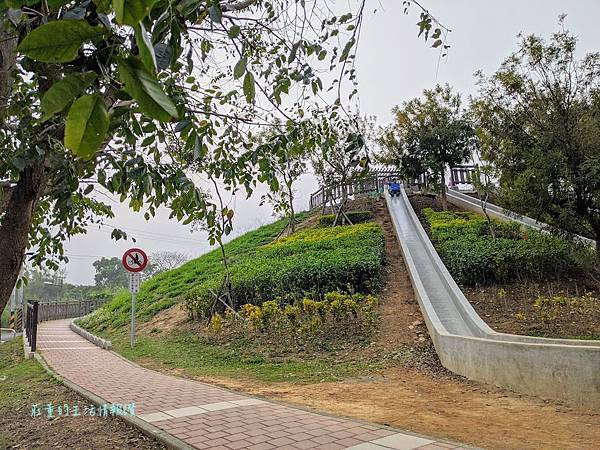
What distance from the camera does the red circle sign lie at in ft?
33.5

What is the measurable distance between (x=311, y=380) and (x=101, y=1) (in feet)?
20.0

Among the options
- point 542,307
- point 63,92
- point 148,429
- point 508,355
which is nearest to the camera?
point 63,92

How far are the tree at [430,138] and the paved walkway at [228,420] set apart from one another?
1354 centimetres

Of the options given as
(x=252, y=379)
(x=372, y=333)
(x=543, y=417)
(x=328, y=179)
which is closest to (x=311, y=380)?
(x=252, y=379)

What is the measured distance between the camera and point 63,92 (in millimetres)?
740

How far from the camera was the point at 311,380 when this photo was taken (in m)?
6.31

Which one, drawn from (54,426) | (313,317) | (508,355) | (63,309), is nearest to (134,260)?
(313,317)

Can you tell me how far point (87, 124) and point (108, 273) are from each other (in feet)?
179

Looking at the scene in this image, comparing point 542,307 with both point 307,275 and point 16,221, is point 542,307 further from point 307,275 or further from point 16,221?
point 16,221

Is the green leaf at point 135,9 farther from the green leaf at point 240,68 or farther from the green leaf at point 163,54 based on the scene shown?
the green leaf at point 240,68

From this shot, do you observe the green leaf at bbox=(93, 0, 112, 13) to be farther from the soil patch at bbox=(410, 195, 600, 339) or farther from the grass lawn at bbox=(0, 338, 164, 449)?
the soil patch at bbox=(410, 195, 600, 339)

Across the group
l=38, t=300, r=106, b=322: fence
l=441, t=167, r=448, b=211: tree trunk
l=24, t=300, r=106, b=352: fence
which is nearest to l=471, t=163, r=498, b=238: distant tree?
l=441, t=167, r=448, b=211: tree trunk

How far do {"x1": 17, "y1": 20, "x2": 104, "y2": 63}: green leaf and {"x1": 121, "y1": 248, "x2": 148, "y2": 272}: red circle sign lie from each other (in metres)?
10.1

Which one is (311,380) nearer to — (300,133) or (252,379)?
(252,379)
